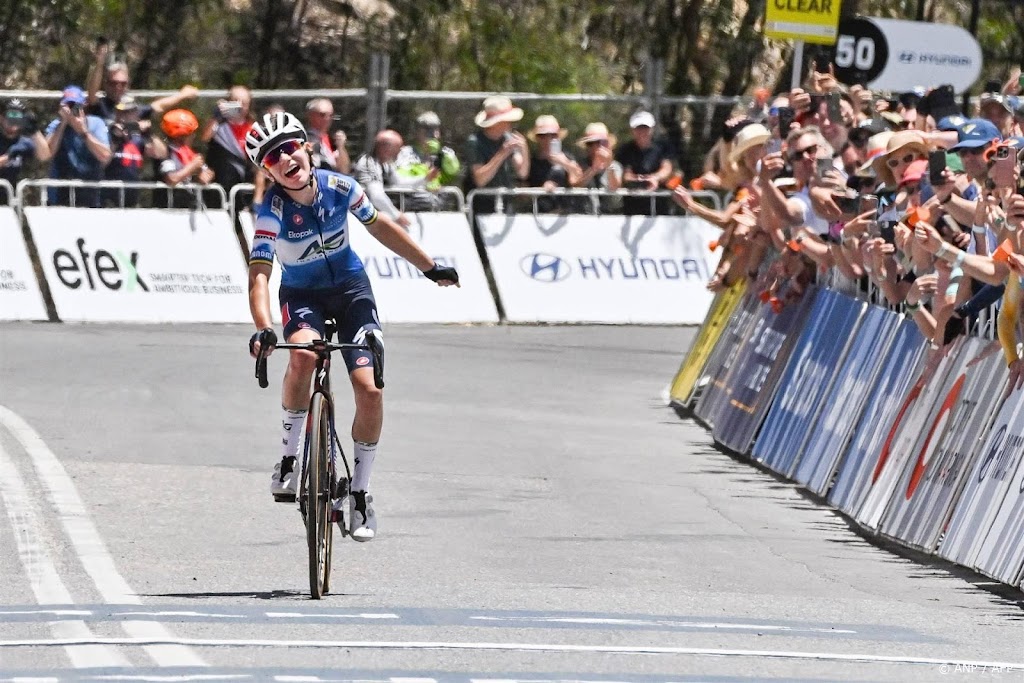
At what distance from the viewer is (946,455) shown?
11445mm

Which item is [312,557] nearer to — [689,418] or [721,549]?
[721,549]

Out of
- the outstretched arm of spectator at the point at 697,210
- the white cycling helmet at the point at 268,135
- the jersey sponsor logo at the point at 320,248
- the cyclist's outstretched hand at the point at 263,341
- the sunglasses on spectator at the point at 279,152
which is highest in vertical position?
the white cycling helmet at the point at 268,135

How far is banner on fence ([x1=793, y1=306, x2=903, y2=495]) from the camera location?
1299 centimetres

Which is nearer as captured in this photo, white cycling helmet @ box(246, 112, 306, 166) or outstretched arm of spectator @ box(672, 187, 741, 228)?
white cycling helmet @ box(246, 112, 306, 166)

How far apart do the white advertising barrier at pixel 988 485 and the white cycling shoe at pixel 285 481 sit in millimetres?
3193

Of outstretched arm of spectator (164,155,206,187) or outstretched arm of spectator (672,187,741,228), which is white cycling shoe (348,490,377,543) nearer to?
outstretched arm of spectator (672,187,741,228)

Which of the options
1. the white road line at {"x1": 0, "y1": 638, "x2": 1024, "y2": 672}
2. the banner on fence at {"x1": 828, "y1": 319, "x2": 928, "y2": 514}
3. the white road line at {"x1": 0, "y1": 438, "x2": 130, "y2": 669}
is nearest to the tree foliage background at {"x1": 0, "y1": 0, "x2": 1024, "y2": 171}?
the white road line at {"x1": 0, "y1": 438, "x2": 130, "y2": 669}

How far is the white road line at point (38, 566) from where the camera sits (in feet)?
26.2

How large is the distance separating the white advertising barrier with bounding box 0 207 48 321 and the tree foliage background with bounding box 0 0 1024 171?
24.3 feet

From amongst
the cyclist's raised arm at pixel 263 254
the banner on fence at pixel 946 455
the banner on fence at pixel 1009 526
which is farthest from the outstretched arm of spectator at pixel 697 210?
the cyclist's raised arm at pixel 263 254

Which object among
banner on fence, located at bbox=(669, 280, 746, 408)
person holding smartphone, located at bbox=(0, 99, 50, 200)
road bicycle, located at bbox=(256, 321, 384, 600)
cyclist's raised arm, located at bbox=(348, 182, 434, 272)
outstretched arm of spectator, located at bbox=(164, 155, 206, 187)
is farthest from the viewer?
outstretched arm of spectator, located at bbox=(164, 155, 206, 187)

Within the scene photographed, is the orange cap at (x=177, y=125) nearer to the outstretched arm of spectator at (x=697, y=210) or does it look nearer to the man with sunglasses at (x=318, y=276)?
the outstretched arm of spectator at (x=697, y=210)

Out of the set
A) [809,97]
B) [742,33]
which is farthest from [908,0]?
[809,97]

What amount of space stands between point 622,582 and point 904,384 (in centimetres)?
283
